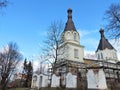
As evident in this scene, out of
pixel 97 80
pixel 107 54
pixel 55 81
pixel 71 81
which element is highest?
pixel 107 54

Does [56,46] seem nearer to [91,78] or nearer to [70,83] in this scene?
[70,83]

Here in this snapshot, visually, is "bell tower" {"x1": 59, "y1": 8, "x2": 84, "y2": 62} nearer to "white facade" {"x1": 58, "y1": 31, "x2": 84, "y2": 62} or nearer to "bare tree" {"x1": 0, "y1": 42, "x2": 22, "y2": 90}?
"white facade" {"x1": 58, "y1": 31, "x2": 84, "y2": 62}

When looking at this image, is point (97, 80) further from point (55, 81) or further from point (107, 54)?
point (107, 54)

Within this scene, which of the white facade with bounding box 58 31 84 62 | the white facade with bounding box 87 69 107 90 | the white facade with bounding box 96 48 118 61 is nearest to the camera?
the white facade with bounding box 87 69 107 90

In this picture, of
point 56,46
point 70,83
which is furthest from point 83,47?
point 70,83

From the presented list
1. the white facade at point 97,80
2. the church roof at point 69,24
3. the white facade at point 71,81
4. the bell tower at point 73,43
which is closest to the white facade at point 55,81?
the white facade at point 71,81

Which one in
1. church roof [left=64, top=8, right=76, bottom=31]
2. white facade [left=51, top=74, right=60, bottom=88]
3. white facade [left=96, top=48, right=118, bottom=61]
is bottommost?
white facade [left=51, top=74, right=60, bottom=88]

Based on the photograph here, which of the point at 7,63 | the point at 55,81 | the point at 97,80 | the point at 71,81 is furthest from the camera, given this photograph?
the point at 7,63

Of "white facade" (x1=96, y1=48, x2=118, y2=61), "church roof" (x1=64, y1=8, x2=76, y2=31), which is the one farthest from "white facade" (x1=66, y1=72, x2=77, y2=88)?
"white facade" (x1=96, y1=48, x2=118, y2=61)

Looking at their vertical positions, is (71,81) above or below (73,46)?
below

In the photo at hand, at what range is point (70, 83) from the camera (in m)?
16.8

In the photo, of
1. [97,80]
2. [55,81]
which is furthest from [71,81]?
[55,81]

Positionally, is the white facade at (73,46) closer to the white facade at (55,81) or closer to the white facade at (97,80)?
the white facade at (55,81)

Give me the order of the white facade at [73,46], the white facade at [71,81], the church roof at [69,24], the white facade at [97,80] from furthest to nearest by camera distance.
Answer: the church roof at [69,24]
the white facade at [73,46]
the white facade at [71,81]
the white facade at [97,80]
